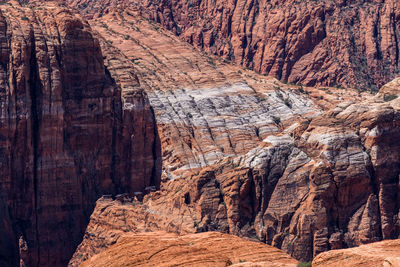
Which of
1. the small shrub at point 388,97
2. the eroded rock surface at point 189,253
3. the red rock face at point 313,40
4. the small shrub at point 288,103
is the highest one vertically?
the red rock face at point 313,40

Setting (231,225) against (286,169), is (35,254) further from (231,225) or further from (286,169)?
(286,169)

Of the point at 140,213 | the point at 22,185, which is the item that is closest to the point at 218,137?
the point at 140,213

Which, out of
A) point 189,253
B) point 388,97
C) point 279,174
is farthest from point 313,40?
point 189,253

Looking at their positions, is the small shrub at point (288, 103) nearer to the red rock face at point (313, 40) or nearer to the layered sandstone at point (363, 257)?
the red rock face at point (313, 40)

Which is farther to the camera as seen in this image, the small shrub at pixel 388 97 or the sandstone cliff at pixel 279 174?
the small shrub at pixel 388 97

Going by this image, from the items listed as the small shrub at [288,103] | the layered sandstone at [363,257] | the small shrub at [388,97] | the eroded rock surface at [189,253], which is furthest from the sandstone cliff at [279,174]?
the layered sandstone at [363,257]
